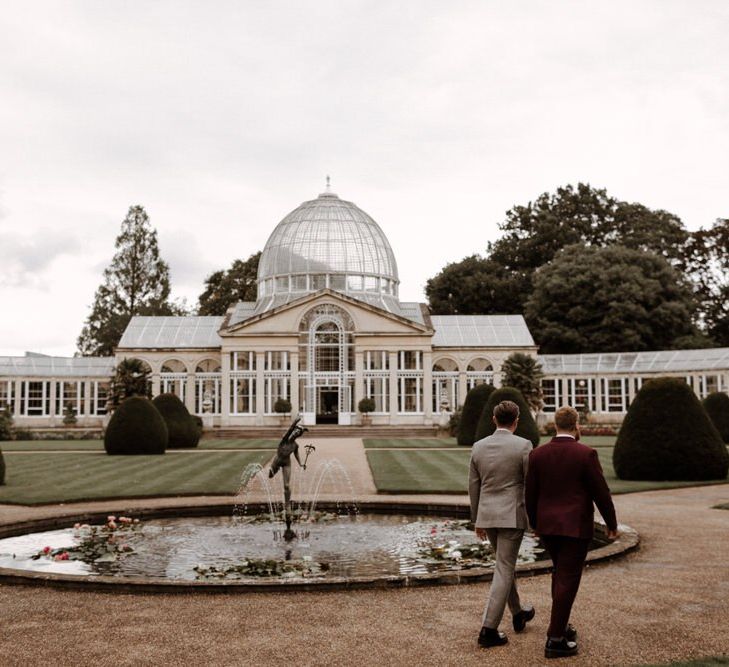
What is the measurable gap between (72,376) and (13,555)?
42.0 meters

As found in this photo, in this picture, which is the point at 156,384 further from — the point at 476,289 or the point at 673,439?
the point at 673,439

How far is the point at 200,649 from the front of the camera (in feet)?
22.6

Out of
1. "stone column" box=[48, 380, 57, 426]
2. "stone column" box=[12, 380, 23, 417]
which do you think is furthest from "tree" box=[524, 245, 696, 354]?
"stone column" box=[12, 380, 23, 417]

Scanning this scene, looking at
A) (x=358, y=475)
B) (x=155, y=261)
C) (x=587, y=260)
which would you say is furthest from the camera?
(x=155, y=261)

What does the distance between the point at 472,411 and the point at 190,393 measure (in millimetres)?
22820

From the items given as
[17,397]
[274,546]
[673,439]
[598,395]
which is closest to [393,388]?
[598,395]

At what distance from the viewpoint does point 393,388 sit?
48.8 m

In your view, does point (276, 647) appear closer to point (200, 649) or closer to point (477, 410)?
point (200, 649)

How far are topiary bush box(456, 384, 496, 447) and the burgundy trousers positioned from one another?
1026 inches

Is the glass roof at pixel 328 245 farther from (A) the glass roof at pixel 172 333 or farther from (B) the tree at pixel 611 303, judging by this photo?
(B) the tree at pixel 611 303

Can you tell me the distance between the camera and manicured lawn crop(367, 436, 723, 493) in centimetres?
1877

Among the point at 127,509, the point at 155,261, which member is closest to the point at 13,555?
the point at 127,509

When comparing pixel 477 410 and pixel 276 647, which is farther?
pixel 477 410

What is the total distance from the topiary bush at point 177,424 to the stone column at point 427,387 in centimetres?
1624
